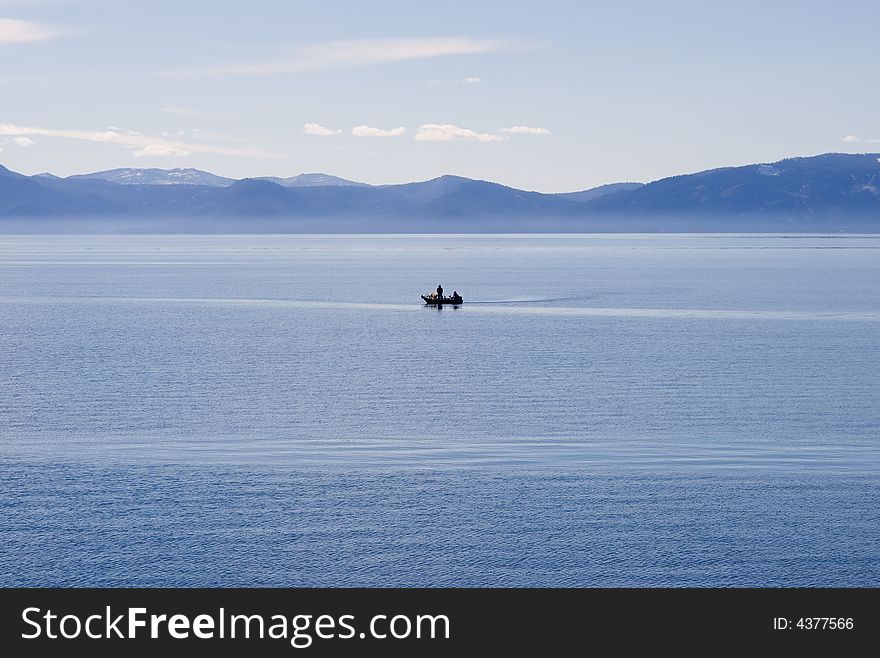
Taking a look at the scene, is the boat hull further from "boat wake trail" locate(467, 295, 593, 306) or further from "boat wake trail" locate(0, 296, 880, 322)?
"boat wake trail" locate(467, 295, 593, 306)

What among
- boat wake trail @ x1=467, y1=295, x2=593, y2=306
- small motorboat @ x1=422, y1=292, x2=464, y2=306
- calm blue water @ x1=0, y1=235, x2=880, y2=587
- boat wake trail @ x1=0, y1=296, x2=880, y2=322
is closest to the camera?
calm blue water @ x1=0, y1=235, x2=880, y2=587

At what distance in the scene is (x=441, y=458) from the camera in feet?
157

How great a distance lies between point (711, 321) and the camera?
365ft

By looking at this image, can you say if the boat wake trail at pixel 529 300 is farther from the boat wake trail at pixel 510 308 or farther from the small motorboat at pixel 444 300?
the small motorboat at pixel 444 300

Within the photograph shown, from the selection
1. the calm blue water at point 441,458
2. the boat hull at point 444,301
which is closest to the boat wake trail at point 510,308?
the boat hull at point 444,301

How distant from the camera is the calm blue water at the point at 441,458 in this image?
35.1 metres

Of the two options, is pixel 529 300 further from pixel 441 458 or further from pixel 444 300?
pixel 441 458

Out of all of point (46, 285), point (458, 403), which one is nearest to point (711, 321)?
point (458, 403)

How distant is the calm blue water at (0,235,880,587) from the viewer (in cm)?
3512

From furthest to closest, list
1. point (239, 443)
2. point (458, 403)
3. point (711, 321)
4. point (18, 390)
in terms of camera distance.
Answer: point (711, 321) < point (18, 390) < point (458, 403) < point (239, 443)

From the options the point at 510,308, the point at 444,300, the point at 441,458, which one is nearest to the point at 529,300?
the point at 510,308

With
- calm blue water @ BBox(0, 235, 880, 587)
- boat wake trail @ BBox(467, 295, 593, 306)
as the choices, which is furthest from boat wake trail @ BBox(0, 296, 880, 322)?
calm blue water @ BBox(0, 235, 880, 587)

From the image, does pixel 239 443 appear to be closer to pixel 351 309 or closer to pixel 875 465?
pixel 875 465
